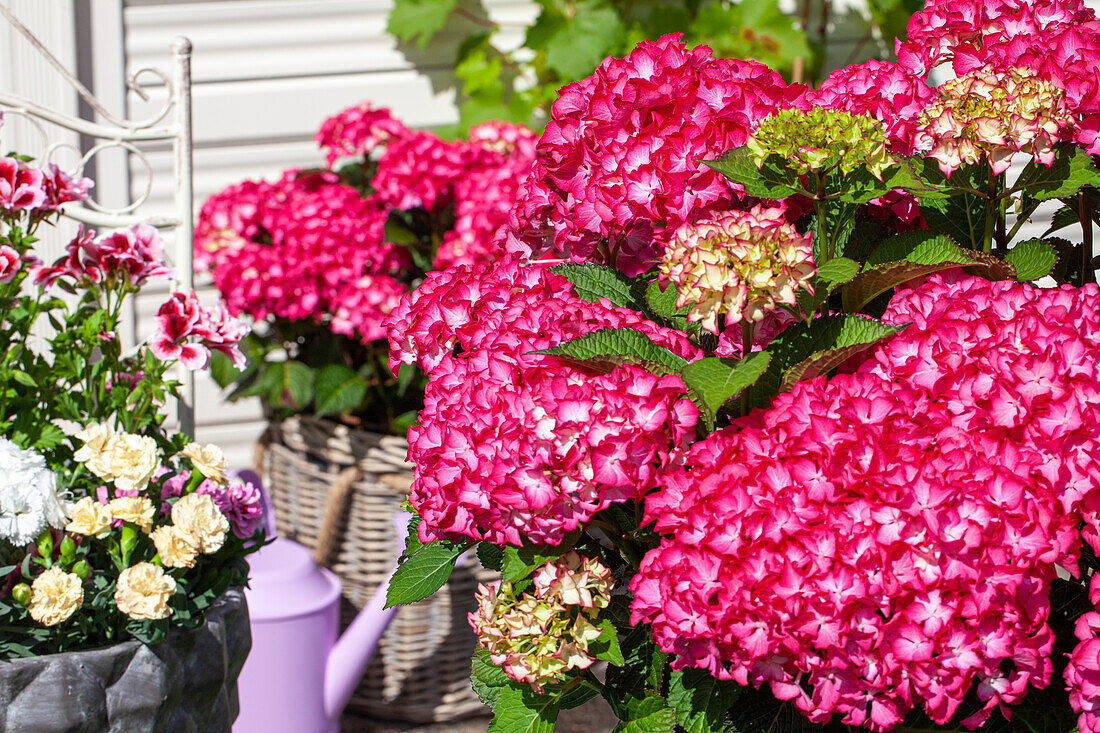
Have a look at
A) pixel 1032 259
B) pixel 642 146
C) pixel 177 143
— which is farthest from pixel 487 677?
pixel 177 143

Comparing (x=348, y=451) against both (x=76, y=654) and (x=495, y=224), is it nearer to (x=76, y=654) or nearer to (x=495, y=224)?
(x=495, y=224)

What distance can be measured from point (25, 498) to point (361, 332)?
1.02m

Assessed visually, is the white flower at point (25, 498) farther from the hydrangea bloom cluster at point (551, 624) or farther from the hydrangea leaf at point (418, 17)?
the hydrangea leaf at point (418, 17)

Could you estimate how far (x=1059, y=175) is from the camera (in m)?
0.71

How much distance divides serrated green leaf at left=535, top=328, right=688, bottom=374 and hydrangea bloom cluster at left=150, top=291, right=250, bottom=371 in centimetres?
67

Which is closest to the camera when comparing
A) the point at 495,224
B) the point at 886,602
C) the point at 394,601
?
the point at 886,602

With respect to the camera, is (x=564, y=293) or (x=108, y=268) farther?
(x=108, y=268)

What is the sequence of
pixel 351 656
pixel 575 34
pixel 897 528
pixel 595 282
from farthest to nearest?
pixel 575 34, pixel 351 656, pixel 595 282, pixel 897 528

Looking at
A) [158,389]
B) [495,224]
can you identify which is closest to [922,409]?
[158,389]

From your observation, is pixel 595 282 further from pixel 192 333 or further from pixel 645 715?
pixel 192 333

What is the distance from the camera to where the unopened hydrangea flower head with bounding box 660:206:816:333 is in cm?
57

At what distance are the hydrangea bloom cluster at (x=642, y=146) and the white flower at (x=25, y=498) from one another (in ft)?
1.74

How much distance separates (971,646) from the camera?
54 cm

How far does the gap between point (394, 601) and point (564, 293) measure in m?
0.25
